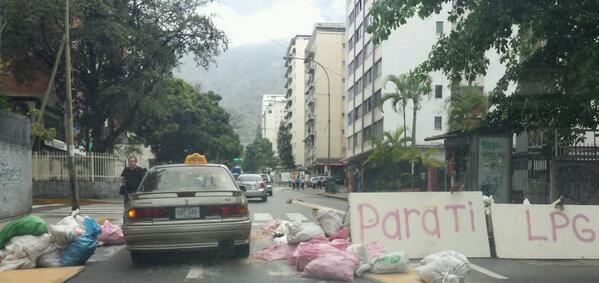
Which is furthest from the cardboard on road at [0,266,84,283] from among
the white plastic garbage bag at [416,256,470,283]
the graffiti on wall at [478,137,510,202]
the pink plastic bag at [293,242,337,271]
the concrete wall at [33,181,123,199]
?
the concrete wall at [33,181,123,199]

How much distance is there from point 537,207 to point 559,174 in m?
7.83

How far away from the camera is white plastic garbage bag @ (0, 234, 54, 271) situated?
826 cm

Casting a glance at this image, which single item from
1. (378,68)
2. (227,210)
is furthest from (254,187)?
(378,68)

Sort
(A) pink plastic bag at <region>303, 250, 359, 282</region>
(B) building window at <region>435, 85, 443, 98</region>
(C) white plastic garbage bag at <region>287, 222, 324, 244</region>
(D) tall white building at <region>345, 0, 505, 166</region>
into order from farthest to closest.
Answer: (B) building window at <region>435, 85, 443, 98</region> → (D) tall white building at <region>345, 0, 505, 166</region> → (C) white plastic garbage bag at <region>287, 222, 324, 244</region> → (A) pink plastic bag at <region>303, 250, 359, 282</region>

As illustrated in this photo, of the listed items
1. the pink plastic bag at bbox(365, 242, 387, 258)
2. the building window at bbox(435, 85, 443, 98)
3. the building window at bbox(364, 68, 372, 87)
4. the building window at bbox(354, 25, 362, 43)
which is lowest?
the pink plastic bag at bbox(365, 242, 387, 258)

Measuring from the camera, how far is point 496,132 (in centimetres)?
1708

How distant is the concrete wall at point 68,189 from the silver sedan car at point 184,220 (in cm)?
2043

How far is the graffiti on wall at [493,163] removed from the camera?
56.7 ft

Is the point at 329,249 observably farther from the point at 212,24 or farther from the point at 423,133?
the point at 423,133

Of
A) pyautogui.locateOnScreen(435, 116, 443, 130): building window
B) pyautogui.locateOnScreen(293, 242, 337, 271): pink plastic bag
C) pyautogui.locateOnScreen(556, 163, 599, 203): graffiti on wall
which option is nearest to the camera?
pyautogui.locateOnScreen(293, 242, 337, 271): pink plastic bag

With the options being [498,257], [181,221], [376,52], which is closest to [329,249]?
[181,221]

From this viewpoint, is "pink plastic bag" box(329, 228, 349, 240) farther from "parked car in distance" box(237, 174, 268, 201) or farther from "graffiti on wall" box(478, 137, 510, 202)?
"parked car in distance" box(237, 174, 268, 201)

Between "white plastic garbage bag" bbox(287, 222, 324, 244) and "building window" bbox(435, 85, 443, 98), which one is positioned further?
"building window" bbox(435, 85, 443, 98)

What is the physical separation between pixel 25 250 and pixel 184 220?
232cm
